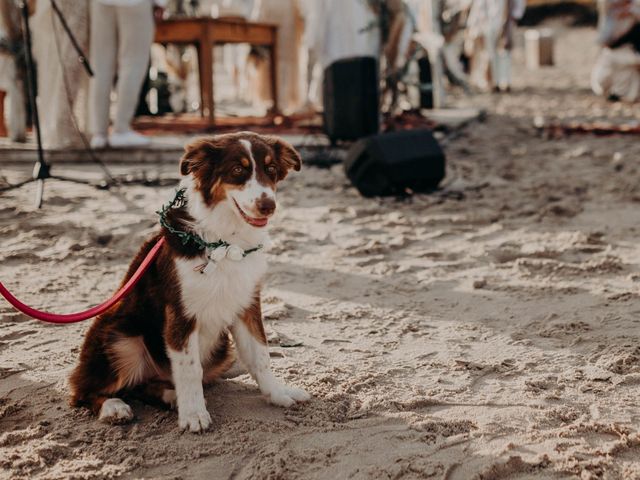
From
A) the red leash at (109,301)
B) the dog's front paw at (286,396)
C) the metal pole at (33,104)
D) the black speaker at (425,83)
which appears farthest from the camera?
the black speaker at (425,83)

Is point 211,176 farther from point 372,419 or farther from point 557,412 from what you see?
point 557,412

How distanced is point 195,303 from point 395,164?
145 inches

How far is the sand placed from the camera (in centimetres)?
228

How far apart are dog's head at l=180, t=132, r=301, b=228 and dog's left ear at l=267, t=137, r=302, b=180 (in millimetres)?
49

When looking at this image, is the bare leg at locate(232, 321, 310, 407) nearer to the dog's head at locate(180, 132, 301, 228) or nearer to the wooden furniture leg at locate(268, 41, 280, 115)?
the dog's head at locate(180, 132, 301, 228)

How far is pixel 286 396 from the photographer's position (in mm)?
2654

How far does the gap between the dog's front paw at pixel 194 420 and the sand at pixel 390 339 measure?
32 mm

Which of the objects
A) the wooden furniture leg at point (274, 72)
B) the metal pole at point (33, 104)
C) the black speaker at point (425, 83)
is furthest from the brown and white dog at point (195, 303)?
the black speaker at point (425, 83)

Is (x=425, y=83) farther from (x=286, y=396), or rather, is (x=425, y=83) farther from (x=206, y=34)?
(x=286, y=396)

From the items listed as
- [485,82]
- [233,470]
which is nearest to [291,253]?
[233,470]

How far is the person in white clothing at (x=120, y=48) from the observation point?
660cm

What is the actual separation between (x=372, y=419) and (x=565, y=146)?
651 centimetres

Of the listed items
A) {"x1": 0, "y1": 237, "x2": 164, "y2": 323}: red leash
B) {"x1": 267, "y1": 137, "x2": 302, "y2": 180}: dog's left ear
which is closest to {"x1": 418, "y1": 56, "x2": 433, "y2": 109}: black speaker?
{"x1": 267, "y1": 137, "x2": 302, "y2": 180}: dog's left ear

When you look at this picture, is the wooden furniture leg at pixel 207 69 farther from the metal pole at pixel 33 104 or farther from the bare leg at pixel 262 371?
the bare leg at pixel 262 371
